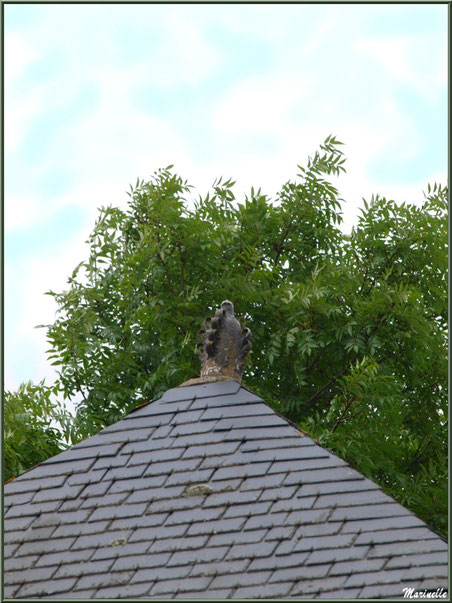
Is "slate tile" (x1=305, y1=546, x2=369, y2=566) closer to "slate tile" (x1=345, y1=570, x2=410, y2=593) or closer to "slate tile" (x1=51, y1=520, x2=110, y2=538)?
"slate tile" (x1=345, y1=570, x2=410, y2=593)

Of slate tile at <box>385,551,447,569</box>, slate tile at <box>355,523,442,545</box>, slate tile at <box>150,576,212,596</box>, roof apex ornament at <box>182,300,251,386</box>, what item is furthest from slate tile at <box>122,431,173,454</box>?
slate tile at <box>385,551,447,569</box>

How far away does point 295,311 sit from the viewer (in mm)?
13703

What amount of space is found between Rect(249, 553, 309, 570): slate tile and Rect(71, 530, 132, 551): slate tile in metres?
0.81

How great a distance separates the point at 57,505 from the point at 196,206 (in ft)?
32.7

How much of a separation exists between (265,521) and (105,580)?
899 millimetres

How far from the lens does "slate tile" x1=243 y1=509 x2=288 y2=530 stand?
17.3 ft

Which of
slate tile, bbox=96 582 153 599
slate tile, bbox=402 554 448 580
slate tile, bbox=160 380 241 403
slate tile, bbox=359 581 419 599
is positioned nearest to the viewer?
slate tile, bbox=359 581 419 599

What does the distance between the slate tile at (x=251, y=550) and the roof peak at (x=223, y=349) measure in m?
1.58

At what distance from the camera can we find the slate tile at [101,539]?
17.8 feet

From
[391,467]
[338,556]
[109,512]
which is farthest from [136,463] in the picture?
A: [391,467]

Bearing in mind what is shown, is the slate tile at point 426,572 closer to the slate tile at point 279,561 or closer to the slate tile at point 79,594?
the slate tile at point 279,561

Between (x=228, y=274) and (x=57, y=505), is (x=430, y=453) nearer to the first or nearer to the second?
(x=228, y=274)

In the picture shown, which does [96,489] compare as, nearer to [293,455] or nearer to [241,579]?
[293,455]

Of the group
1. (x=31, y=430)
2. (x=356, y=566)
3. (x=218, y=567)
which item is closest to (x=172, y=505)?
(x=218, y=567)
